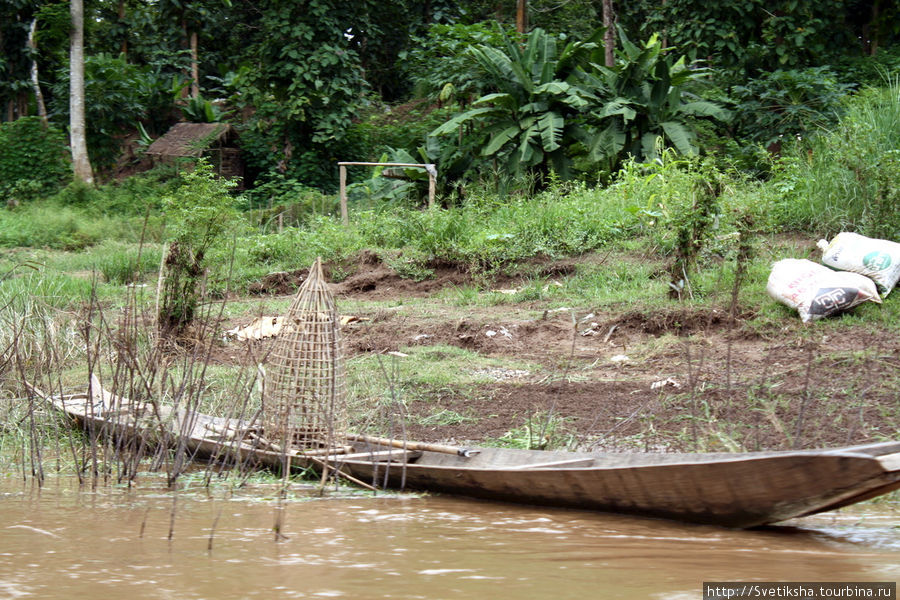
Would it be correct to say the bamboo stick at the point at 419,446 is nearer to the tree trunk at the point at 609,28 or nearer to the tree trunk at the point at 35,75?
the tree trunk at the point at 609,28

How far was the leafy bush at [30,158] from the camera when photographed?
1667cm

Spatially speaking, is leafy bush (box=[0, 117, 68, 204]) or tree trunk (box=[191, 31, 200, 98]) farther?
tree trunk (box=[191, 31, 200, 98])

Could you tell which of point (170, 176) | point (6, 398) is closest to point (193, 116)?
point (170, 176)

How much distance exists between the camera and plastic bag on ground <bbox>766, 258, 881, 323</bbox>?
604 cm

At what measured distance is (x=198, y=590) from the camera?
9.86 feet

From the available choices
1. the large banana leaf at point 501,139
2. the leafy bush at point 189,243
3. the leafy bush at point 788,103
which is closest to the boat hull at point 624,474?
the leafy bush at point 189,243

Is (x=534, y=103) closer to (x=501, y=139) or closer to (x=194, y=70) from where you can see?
(x=501, y=139)

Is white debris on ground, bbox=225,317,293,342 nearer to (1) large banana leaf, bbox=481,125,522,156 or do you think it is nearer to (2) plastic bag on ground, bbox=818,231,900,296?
(2) plastic bag on ground, bbox=818,231,900,296

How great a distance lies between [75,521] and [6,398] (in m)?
1.87

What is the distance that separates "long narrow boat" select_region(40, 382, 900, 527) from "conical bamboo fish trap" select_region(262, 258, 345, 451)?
0.49 ft

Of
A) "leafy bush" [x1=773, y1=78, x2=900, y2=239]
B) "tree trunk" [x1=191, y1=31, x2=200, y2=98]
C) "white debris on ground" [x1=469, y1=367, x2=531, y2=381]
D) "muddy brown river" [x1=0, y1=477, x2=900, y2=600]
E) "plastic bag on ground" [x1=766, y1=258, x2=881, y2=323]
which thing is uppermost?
"tree trunk" [x1=191, y1=31, x2=200, y2=98]

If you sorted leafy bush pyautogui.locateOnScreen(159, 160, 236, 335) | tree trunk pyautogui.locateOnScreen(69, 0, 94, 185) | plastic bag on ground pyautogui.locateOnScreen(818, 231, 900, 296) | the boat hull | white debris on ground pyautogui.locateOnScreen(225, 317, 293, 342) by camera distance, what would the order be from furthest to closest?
tree trunk pyautogui.locateOnScreen(69, 0, 94, 185) → white debris on ground pyautogui.locateOnScreen(225, 317, 293, 342) → leafy bush pyautogui.locateOnScreen(159, 160, 236, 335) → plastic bag on ground pyautogui.locateOnScreen(818, 231, 900, 296) → the boat hull

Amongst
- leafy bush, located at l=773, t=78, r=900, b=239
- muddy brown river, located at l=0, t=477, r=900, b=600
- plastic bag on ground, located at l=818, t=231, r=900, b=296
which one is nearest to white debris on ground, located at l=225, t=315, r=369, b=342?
muddy brown river, located at l=0, t=477, r=900, b=600

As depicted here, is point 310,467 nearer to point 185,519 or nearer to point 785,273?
point 185,519
